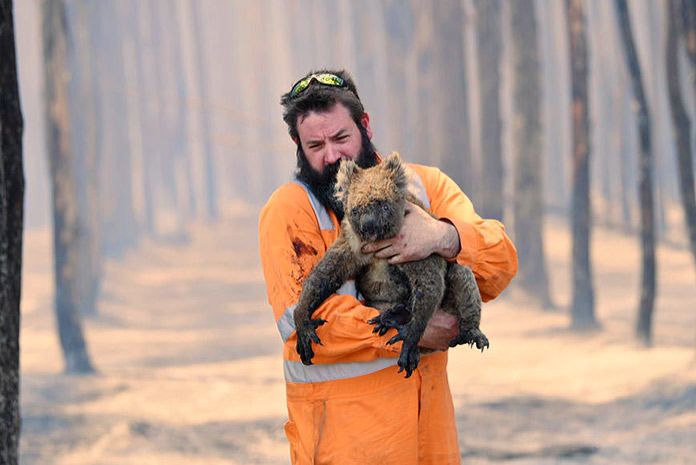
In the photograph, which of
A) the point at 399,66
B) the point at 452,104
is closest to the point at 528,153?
the point at 452,104

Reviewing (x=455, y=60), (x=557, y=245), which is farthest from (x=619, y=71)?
(x=455, y=60)

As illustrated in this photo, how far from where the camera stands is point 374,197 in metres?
2.67

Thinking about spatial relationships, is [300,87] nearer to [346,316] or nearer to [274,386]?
[346,316]

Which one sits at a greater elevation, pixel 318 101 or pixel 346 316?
pixel 318 101

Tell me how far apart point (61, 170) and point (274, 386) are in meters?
4.73

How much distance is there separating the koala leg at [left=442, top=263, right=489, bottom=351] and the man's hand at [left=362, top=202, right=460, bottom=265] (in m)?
0.13

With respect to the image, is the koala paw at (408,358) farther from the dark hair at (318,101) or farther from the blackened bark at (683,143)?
the blackened bark at (683,143)

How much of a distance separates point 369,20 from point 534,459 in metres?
23.0

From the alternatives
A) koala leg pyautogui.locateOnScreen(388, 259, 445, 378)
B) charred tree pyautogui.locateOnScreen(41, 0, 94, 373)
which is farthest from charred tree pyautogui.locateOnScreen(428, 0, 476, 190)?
koala leg pyautogui.locateOnScreen(388, 259, 445, 378)

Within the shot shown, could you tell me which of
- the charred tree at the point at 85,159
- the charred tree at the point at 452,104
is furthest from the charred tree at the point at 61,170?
the charred tree at the point at 452,104

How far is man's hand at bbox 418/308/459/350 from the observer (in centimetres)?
267

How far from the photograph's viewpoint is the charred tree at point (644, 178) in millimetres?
10219

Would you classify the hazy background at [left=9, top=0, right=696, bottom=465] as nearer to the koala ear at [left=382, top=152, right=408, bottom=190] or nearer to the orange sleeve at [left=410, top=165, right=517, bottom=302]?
the orange sleeve at [left=410, top=165, right=517, bottom=302]

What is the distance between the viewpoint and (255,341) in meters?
13.3
